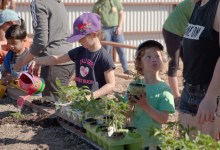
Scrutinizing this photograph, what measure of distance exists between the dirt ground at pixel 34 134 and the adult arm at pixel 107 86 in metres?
0.37

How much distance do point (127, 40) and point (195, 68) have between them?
8621 millimetres

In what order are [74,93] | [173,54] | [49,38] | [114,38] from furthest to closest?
1. [114,38]
2. [173,54]
3. [49,38]
4. [74,93]

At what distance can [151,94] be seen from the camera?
12.0 ft

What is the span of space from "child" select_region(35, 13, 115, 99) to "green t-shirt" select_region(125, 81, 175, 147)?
62cm

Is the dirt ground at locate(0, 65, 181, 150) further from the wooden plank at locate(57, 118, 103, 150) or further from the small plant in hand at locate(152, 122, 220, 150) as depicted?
the small plant in hand at locate(152, 122, 220, 150)

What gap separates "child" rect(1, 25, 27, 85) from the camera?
597 centimetres

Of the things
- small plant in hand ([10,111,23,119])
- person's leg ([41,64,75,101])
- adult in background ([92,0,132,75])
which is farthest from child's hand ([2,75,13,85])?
adult in background ([92,0,132,75])

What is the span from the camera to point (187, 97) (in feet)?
11.4

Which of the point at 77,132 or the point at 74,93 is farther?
the point at 77,132

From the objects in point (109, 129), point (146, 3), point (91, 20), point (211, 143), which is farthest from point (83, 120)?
point (146, 3)

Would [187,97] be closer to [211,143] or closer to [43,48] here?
[211,143]

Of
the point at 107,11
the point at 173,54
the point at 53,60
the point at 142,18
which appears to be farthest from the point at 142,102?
the point at 142,18

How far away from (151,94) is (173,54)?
1960 millimetres

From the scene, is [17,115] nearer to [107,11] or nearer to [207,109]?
[207,109]
